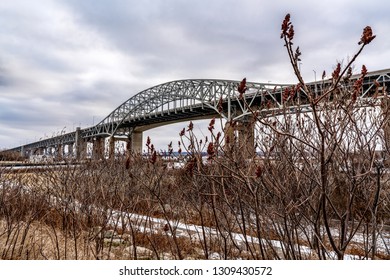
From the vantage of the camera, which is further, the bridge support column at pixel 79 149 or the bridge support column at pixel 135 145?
the bridge support column at pixel 79 149

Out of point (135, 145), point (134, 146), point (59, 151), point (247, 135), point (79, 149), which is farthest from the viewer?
point (135, 145)

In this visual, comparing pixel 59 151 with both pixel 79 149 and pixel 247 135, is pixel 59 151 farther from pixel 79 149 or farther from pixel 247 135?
pixel 247 135

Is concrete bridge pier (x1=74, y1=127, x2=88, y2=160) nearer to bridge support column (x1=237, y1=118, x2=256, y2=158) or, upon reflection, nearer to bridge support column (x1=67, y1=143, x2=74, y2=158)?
bridge support column (x1=67, y1=143, x2=74, y2=158)

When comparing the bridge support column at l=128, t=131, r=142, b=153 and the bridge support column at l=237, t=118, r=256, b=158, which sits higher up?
the bridge support column at l=128, t=131, r=142, b=153

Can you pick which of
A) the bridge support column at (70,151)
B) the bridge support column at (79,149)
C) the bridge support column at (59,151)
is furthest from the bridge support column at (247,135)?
the bridge support column at (79,149)

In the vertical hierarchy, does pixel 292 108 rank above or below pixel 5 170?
above

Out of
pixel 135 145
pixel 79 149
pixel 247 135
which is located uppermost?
pixel 135 145

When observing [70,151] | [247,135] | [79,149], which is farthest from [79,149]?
[247,135]

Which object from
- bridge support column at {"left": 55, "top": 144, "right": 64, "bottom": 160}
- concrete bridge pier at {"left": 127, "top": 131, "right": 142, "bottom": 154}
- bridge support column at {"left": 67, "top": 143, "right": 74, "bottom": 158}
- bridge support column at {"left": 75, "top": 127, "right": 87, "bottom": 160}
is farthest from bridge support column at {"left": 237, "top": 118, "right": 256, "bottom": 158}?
bridge support column at {"left": 75, "top": 127, "right": 87, "bottom": 160}

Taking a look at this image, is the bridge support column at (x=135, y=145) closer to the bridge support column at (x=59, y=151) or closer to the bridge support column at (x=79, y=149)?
the bridge support column at (x=79, y=149)
